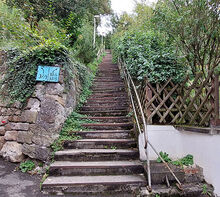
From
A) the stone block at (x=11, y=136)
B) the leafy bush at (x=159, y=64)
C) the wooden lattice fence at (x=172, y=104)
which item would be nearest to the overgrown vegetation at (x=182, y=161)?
the wooden lattice fence at (x=172, y=104)

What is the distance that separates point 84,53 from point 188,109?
4918mm

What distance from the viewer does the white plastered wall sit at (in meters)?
2.40

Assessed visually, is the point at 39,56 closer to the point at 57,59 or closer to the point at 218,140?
the point at 57,59

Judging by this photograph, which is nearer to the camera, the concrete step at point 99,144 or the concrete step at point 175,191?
the concrete step at point 175,191

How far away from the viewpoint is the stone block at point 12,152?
309cm

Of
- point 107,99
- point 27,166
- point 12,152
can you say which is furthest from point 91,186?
point 107,99

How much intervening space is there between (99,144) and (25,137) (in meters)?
1.61

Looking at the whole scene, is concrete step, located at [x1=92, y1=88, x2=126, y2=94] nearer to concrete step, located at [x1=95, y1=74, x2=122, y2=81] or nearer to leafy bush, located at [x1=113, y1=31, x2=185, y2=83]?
concrete step, located at [x1=95, y1=74, x2=122, y2=81]

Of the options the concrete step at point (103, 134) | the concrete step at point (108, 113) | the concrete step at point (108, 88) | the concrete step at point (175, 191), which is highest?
the concrete step at point (108, 88)

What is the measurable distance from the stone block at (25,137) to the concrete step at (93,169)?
891 millimetres

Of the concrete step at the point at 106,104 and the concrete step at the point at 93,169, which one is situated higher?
the concrete step at the point at 106,104

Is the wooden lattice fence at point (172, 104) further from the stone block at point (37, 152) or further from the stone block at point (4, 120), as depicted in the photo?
the stone block at point (4, 120)

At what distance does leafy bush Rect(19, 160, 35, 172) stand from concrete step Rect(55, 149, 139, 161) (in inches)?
21.2

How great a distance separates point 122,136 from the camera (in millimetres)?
3500
